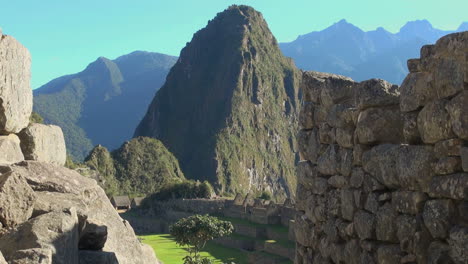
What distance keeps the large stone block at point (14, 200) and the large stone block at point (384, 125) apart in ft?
10.4

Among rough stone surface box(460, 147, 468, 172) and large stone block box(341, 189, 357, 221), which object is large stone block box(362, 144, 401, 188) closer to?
large stone block box(341, 189, 357, 221)

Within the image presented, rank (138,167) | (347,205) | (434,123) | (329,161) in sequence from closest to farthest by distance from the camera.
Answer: (434,123)
(347,205)
(329,161)
(138,167)

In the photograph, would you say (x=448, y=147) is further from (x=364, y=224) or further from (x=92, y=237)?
(x=92, y=237)

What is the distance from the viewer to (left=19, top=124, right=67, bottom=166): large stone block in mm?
6230

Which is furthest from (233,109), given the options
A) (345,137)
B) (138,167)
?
(345,137)

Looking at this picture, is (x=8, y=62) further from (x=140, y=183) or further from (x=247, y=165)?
(x=247, y=165)

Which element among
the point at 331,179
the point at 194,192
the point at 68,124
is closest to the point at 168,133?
the point at 68,124

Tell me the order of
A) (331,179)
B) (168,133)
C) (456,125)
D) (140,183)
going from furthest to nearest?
(168,133), (140,183), (331,179), (456,125)

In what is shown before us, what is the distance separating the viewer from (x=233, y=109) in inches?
5822

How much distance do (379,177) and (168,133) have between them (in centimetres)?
16560

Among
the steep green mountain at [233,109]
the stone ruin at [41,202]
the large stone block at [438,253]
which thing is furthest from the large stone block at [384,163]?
the steep green mountain at [233,109]

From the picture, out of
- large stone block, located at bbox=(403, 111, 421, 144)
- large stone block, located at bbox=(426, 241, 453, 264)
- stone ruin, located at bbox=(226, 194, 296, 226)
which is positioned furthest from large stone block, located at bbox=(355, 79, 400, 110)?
stone ruin, located at bbox=(226, 194, 296, 226)

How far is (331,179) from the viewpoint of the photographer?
20.9ft

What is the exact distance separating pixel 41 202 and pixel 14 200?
458 millimetres
